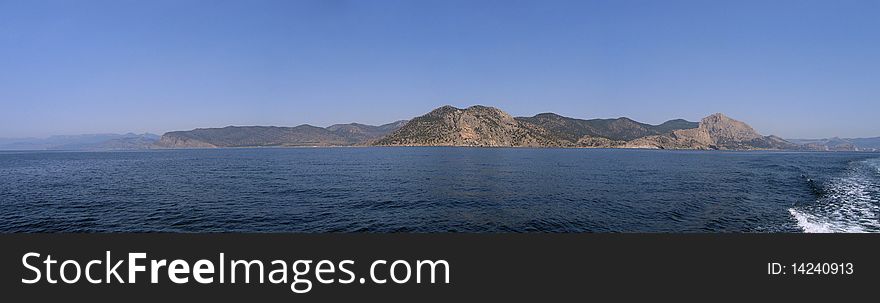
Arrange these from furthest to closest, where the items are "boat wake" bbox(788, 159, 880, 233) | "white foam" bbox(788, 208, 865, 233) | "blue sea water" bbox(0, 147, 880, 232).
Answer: "blue sea water" bbox(0, 147, 880, 232)
"boat wake" bbox(788, 159, 880, 233)
"white foam" bbox(788, 208, 865, 233)

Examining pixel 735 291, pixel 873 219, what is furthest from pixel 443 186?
pixel 735 291

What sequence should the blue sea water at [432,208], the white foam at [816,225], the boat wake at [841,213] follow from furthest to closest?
the blue sea water at [432,208] → the boat wake at [841,213] → the white foam at [816,225]

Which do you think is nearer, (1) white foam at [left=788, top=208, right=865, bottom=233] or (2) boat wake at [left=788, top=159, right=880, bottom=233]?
(1) white foam at [left=788, top=208, right=865, bottom=233]

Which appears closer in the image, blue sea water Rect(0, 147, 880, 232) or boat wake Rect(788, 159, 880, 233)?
boat wake Rect(788, 159, 880, 233)

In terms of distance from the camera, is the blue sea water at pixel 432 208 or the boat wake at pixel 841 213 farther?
the blue sea water at pixel 432 208

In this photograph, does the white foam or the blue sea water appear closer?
the white foam

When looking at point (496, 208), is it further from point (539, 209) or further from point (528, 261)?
point (528, 261)

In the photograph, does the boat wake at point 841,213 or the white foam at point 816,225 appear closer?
the white foam at point 816,225

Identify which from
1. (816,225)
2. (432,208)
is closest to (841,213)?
(816,225)

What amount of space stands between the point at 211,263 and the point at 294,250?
2012mm

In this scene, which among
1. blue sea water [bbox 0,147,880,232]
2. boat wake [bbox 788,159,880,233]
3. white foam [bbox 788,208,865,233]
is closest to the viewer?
white foam [bbox 788,208,865,233]

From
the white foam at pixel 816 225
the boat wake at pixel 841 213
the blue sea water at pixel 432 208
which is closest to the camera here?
the white foam at pixel 816 225

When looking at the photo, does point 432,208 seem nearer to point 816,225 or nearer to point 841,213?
point 816,225

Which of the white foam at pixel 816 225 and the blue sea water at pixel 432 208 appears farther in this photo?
the blue sea water at pixel 432 208
